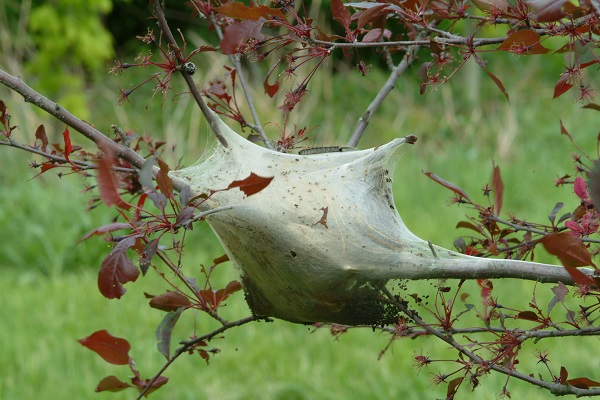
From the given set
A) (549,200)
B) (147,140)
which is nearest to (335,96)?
(549,200)

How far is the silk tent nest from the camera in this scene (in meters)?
1.46

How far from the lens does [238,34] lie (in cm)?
127

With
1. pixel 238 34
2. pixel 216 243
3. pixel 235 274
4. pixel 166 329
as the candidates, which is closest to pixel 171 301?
pixel 166 329

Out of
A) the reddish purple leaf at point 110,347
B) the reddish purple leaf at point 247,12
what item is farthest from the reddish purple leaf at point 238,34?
the reddish purple leaf at point 110,347

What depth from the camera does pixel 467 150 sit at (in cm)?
787

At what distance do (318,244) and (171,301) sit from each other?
1.20ft

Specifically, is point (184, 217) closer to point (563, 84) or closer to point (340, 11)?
point (340, 11)

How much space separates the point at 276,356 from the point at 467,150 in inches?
169

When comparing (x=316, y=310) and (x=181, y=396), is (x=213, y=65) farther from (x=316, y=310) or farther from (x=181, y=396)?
(x=316, y=310)

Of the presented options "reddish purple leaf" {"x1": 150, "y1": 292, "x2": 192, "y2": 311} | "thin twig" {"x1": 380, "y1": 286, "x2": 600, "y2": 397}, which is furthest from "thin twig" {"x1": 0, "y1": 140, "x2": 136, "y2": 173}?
"thin twig" {"x1": 380, "y1": 286, "x2": 600, "y2": 397}

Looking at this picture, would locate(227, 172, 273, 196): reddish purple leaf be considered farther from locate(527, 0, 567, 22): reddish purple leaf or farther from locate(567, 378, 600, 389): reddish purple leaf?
locate(567, 378, 600, 389): reddish purple leaf

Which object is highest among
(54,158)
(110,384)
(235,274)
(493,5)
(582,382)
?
(493,5)

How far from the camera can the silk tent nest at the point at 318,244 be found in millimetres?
1465

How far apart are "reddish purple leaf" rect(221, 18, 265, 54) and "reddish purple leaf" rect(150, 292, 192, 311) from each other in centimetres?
57
